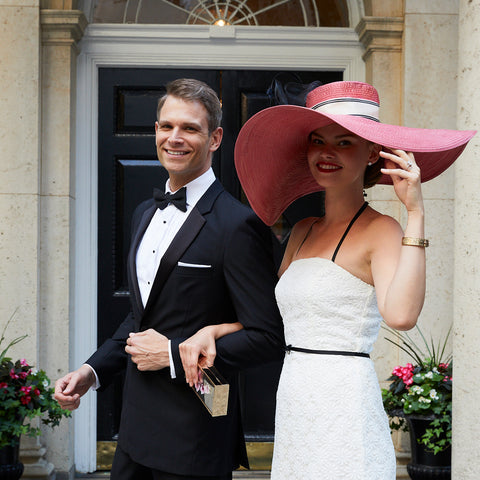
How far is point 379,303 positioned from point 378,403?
1.09ft

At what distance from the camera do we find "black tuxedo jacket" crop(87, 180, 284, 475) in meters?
2.07

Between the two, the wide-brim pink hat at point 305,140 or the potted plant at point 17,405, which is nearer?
the wide-brim pink hat at point 305,140

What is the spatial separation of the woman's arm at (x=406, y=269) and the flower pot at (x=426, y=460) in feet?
8.68

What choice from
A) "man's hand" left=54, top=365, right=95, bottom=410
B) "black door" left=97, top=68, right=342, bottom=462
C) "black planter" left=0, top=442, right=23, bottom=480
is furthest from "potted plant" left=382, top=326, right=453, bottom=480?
"man's hand" left=54, top=365, right=95, bottom=410

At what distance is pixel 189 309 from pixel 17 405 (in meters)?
2.40

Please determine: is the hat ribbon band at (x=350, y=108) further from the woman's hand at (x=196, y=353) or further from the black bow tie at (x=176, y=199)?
the woman's hand at (x=196, y=353)

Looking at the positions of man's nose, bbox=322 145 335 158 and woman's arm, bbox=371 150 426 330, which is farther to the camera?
man's nose, bbox=322 145 335 158

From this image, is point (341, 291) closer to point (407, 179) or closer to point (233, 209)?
point (407, 179)

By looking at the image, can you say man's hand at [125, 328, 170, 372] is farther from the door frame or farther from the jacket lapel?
the door frame

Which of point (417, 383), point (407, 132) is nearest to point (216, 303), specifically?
point (407, 132)

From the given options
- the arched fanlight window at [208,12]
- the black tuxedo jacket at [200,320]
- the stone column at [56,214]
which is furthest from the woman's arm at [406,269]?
the arched fanlight window at [208,12]

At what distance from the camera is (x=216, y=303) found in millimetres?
2123

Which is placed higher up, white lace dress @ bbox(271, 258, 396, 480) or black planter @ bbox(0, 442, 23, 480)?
white lace dress @ bbox(271, 258, 396, 480)

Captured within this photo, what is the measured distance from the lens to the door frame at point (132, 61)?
4871 millimetres
